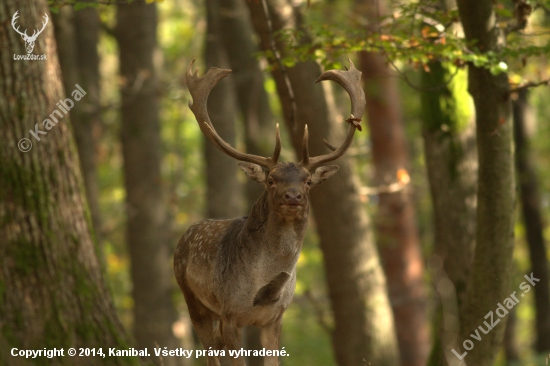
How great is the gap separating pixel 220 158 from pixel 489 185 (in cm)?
909

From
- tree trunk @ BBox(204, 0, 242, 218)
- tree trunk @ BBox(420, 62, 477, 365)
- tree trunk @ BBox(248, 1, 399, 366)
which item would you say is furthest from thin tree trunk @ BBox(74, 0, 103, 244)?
tree trunk @ BBox(420, 62, 477, 365)

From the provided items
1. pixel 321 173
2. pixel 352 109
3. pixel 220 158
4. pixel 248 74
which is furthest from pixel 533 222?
pixel 321 173

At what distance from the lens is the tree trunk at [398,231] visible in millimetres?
16516

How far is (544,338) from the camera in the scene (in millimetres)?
17969

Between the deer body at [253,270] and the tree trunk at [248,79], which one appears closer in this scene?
the deer body at [253,270]

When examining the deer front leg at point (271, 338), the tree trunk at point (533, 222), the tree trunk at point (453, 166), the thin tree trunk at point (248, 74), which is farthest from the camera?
the tree trunk at point (533, 222)

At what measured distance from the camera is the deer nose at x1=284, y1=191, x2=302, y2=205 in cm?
517

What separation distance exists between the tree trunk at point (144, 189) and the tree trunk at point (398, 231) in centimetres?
462

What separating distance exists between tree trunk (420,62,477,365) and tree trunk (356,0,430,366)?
7237 millimetres

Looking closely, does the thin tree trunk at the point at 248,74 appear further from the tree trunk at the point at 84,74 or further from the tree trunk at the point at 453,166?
the tree trunk at the point at 453,166

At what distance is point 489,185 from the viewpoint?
24.0 feet

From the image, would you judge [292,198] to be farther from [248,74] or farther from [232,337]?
[248,74]

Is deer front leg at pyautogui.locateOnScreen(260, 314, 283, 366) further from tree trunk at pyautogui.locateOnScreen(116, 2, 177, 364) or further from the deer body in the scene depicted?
tree trunk at pyautogui.locateOnScreen(116, 2, 177, 364)

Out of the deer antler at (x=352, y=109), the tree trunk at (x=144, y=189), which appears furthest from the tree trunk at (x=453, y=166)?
the tree trunk at (x=144, y=189)
